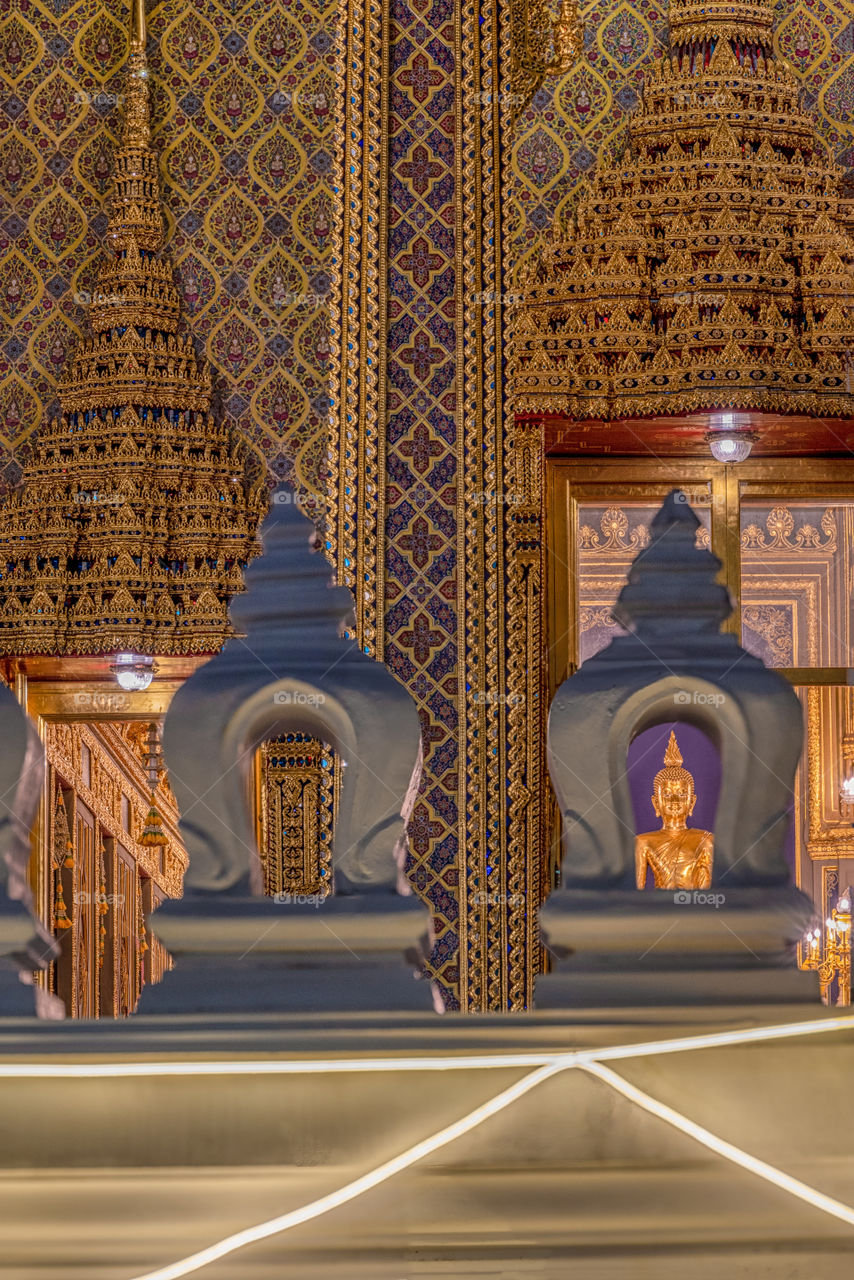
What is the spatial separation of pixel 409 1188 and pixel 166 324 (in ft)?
24.6

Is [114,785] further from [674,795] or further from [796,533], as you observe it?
[796,533]

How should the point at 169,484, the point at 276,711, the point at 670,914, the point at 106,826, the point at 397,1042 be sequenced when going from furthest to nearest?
1. the point at 106,826
2. the point at 169,484
3. the point at 276,711
4. the point at 670,914
5. the point at 397,1042

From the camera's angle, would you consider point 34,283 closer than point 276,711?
No

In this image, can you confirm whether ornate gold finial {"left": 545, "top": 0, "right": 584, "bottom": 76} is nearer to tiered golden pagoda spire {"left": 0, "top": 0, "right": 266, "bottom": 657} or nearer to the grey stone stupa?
tiered golden pagoda spire {"left": 0, "top": 0, "right": 266, "bottom": 657}

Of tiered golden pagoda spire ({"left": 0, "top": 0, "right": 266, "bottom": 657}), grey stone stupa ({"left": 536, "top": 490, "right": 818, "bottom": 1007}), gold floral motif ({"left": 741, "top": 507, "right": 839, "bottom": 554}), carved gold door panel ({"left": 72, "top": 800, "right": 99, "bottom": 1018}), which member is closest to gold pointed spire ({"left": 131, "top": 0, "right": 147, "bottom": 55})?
tiered golden pagoda spire ({"left": 0, "top": 0, "right": 266, "bottom": 657})

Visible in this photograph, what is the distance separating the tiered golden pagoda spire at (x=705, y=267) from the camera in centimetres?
812

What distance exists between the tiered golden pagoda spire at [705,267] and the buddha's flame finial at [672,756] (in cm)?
173

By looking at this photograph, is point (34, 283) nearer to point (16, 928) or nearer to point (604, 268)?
point (604, 268)

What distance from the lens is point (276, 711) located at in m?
3.26

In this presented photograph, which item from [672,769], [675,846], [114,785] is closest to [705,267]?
[672,769]

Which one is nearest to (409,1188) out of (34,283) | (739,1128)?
(739,1128)

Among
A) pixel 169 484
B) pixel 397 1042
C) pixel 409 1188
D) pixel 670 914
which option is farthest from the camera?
pixel 169 484

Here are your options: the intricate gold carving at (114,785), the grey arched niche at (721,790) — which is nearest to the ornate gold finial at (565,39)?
the intricate gold carving at (114,785)

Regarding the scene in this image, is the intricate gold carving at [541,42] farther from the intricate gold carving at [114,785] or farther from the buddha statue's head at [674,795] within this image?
the intricate gold carving at [114,785]
